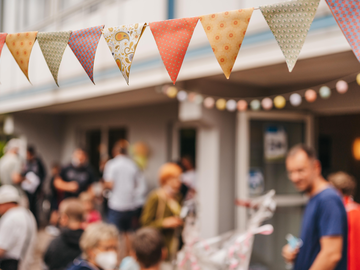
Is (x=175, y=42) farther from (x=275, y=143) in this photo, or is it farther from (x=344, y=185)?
(x=275, y=143)

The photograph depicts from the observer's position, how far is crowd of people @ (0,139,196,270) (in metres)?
2.41

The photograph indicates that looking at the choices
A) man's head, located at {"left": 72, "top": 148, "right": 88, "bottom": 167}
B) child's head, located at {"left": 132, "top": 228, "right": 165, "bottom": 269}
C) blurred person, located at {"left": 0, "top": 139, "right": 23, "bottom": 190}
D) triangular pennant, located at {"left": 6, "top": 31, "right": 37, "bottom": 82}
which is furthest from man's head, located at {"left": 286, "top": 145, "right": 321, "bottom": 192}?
blurred person, located at {"left": 0, "top": 139, "right": 23, "bottom": 190}

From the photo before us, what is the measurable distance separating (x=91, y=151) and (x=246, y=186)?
223 inches

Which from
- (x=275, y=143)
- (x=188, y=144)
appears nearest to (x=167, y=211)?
(x=275, y=143)

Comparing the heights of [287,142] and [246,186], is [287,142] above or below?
above

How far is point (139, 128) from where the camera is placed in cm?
716

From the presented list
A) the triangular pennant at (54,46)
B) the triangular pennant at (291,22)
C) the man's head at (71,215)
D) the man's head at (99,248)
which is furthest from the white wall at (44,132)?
the triangular pennant at (291,22)

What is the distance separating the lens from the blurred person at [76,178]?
5.45 m

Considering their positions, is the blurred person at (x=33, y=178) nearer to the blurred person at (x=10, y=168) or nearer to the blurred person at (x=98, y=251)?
the blurred person at (x=10, y=168)

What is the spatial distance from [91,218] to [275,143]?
8.84 feet

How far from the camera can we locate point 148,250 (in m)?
2.34

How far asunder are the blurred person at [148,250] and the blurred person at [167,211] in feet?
3.37

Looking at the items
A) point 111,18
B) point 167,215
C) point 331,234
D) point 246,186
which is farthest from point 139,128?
point 331,234

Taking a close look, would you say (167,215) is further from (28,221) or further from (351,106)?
(351,106)
